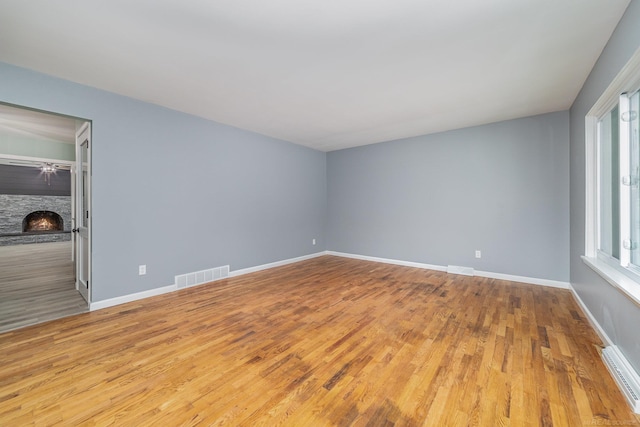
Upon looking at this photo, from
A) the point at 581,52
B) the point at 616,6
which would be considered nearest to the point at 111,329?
the point at 616,6

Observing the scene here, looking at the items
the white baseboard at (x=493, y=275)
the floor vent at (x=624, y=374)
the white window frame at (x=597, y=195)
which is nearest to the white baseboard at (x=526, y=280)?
the white baseboard at (x=493, y=275)

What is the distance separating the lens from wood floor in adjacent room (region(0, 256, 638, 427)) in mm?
1404

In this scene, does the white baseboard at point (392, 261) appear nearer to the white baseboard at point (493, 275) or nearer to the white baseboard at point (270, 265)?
the white baseboard at point (493, 275)

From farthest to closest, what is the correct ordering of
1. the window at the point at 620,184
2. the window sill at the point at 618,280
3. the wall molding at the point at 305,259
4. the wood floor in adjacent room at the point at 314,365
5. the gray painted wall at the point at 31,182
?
the gray painted wall at the point at 31,182
the wall molding at the point at 305,259
the window at the point at 620,184
the window sill at the point at 618,280
the wood floor in adjacent room at the point at 314,365

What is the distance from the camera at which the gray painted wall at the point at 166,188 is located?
113 inches

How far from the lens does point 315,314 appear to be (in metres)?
2.75

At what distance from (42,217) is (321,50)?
10.8 metres

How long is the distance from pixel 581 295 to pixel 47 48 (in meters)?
5.84

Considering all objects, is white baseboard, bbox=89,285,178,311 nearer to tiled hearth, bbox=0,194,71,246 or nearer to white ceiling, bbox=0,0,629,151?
white ceiling, bbox=0,0,629,151

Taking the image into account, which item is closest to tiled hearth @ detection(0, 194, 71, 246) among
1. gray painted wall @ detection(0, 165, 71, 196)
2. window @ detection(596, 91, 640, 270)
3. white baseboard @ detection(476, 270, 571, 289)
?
gray painted wall @ detection(0, 165, 71, 196)

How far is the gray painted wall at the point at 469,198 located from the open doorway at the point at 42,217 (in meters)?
4.56

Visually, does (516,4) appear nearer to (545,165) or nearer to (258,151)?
(545,165)

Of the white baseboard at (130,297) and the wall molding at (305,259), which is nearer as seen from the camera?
the white baseboard at (130,297)

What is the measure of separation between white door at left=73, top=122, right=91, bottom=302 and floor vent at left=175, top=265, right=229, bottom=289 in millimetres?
973
